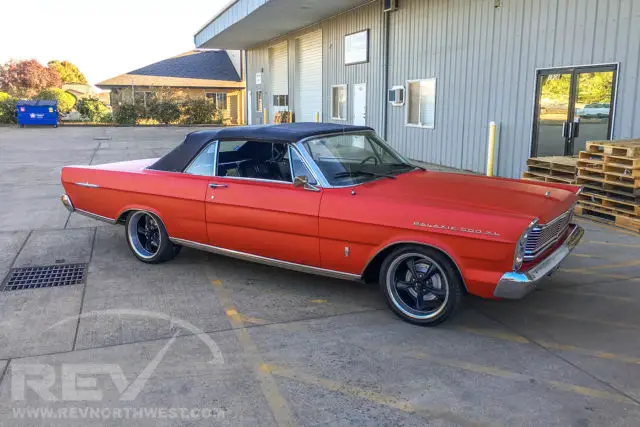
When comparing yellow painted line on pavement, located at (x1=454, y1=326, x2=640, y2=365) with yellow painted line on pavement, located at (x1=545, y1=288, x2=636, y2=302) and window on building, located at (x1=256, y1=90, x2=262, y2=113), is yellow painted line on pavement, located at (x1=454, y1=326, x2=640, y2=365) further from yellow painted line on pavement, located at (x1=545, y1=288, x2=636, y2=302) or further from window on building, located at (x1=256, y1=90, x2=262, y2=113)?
window on building, located at (x1=256, y1=90, x2=262, y2=113)

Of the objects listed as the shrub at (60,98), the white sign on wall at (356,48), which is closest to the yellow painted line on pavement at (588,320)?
the white sign on wall at (356,48)

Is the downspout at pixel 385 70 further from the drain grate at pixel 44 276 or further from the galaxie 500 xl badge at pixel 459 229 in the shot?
the galaxie 500 xl badge at pixel 459 229

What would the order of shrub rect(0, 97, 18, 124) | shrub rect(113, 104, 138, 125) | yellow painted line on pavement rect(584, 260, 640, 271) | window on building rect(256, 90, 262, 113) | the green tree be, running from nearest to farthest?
yellow painted line on pavement rect(584, 260, 640, 271), window on building rect(256, 90, 262, 113), shrub rect(0, 97, 18, 124), shrub rect(113, 104, 138, 125), the green tree

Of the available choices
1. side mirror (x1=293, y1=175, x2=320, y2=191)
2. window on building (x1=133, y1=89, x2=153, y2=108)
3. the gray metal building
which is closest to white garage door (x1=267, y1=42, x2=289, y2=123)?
the gray metal building

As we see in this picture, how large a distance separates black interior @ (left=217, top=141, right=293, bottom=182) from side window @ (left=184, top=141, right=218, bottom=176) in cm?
9

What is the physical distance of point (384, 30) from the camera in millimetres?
15383

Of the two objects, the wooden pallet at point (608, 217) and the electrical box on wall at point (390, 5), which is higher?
the electrical box on wall at point (390, 5)

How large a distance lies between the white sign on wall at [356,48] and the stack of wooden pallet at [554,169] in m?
8.68

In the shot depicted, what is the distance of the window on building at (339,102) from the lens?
1881cm

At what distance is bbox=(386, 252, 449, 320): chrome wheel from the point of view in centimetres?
Answer: 407

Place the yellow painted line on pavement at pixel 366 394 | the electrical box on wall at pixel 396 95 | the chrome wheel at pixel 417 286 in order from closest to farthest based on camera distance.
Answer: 1. the yellow painted line on pavement at pixel 366 394
2. the chrome wheel at pixel 417 286
3. the electrical box on wall at pixel 396 95

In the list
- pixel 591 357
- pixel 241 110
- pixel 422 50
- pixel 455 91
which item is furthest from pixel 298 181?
pixel 241 110

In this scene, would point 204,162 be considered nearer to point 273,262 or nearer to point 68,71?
point 273,262

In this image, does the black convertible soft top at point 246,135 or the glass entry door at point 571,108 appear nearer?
the black convertible soft top at point 246,135
